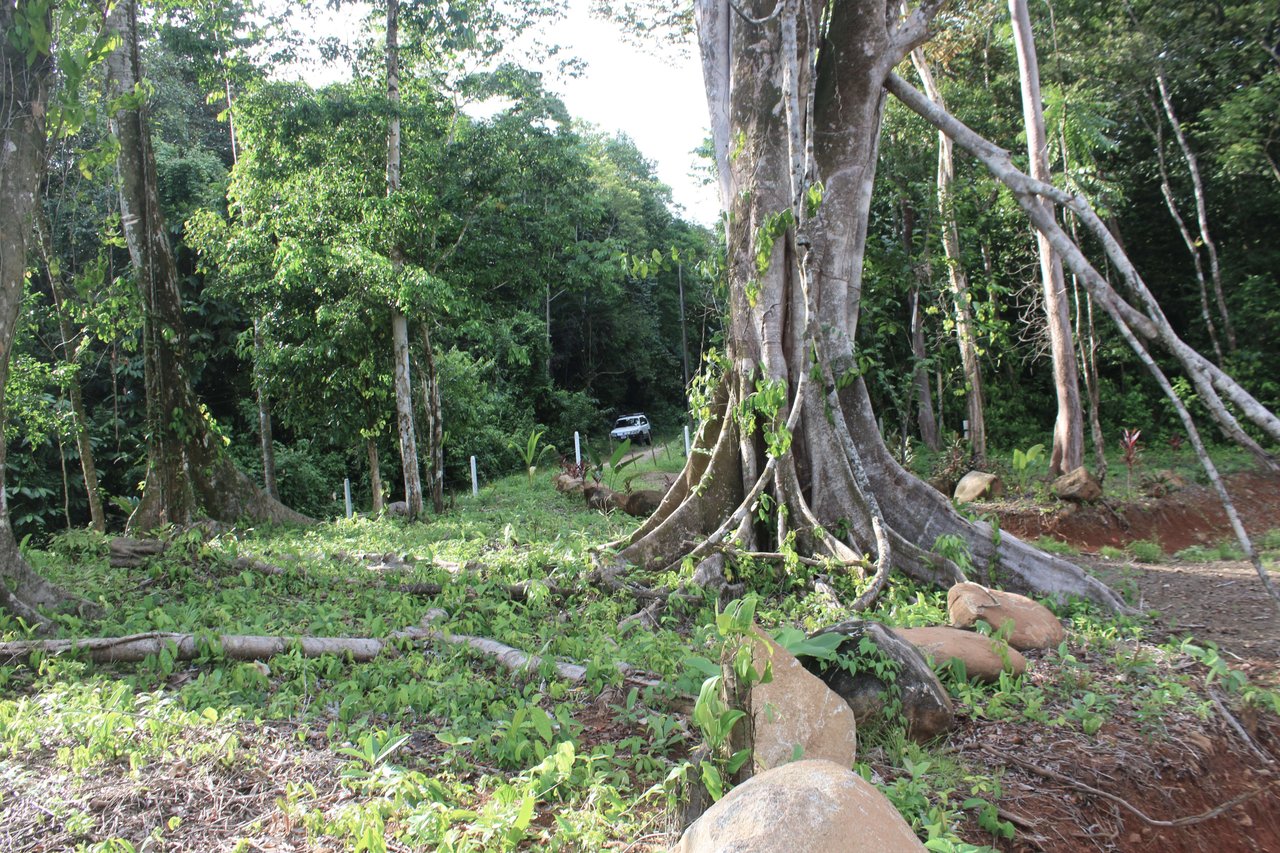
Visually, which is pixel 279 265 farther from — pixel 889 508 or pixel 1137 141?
pixel 1137 141

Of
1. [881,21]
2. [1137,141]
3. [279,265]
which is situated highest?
[1137,141]

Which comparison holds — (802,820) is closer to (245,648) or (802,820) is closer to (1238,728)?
(1238,728)

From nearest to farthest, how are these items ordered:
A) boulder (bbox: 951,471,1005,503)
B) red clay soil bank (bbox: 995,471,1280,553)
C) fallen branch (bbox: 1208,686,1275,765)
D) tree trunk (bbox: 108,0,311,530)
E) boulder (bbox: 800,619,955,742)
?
boulder (bbox: 800,619,955,742) → fallen branch (bbox: 1208,686,1275,765) → tree trunk (bbox: 108,0,311,530) → red clay soil bank (bbox: 995,471,1280,553) → boulder (bbox: 951,471,1005,503)

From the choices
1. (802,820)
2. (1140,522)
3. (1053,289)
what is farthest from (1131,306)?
(1053,289)

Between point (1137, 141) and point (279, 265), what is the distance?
1700 cm

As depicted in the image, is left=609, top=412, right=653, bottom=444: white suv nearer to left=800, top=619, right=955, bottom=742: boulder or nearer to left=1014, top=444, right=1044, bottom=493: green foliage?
left=1014, top=444, right=1044, bottom=493: green foliage

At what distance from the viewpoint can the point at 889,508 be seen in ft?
21.2

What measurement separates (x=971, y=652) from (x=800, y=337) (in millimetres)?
3058

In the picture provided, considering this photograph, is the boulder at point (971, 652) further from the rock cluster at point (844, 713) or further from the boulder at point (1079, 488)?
the boulder at point (1079, 488)

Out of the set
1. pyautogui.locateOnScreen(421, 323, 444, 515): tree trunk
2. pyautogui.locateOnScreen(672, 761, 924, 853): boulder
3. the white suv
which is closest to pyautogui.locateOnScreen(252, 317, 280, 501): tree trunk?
pyautogui.locateOnScreen(421, 323, 444, 515): tree trunk

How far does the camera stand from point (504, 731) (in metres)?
3.65

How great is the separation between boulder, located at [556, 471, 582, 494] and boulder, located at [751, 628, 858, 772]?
11406mm

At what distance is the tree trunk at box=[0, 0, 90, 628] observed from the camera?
5.04m

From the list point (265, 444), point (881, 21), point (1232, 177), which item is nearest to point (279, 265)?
point (265, 444)
